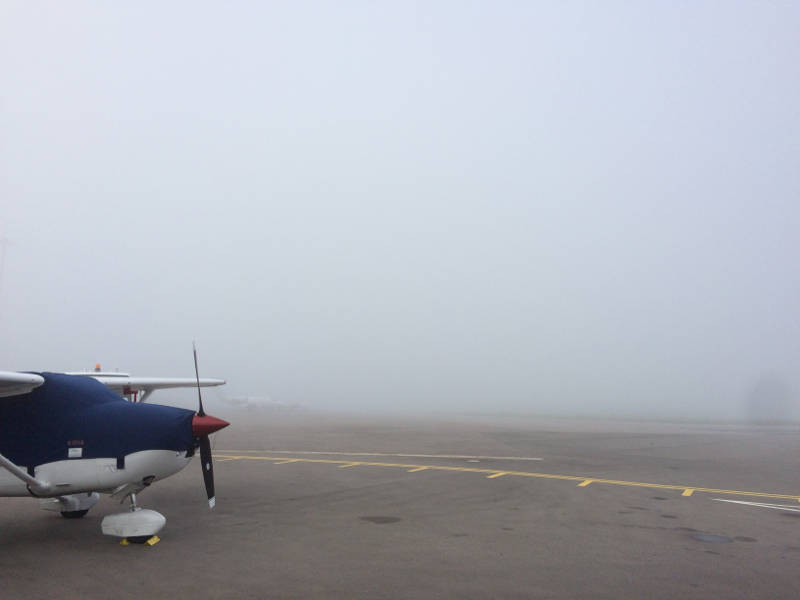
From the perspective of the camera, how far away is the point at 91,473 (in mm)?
10391

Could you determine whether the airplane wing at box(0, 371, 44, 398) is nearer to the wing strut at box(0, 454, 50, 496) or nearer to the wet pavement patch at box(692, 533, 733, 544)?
the wing strut at box(0, 454, 50, 496)

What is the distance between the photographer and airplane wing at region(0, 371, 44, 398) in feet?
32.7

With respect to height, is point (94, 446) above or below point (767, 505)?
above

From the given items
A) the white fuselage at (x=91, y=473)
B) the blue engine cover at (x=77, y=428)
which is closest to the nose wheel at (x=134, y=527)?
the white fuselage at (x=91, y=473)

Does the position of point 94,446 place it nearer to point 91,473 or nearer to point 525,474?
point 91,473

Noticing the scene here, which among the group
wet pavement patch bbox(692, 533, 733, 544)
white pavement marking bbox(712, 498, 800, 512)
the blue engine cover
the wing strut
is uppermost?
the blue engine cover

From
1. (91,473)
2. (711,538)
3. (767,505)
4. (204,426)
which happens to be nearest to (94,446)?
(91,473)

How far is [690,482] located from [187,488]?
1424 cm

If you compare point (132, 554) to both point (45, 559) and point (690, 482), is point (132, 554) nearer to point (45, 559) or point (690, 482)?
point (45, 559)

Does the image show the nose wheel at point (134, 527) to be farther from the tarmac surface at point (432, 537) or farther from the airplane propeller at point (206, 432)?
the airplane propeller at point (206, 432)

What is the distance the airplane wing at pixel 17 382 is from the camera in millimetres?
9961

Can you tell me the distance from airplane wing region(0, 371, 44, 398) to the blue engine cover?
230 mm

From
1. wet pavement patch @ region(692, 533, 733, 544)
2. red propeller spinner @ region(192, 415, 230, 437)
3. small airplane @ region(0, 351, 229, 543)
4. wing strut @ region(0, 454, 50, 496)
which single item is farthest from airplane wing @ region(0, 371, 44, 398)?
wet pavement patch @ region(692, 533, 733, 544)

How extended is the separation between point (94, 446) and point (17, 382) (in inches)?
63.5
